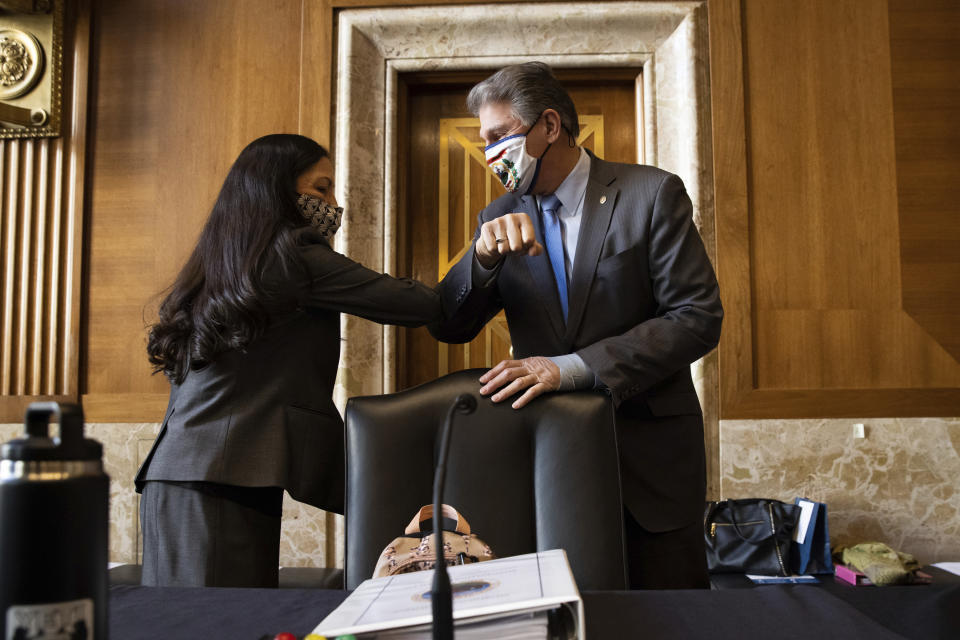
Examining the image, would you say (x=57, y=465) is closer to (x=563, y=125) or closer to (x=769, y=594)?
(x=769, y=594)

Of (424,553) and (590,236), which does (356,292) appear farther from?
(424,553)

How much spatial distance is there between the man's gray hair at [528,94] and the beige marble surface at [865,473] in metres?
1.71

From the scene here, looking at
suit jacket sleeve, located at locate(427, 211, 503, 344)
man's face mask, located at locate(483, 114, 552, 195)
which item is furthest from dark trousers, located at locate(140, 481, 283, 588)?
man's face mask, located at locate(483, 114, 552, 195)

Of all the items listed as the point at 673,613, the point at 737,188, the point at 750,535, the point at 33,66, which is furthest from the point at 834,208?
the point at 33,66

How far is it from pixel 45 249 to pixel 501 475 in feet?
9.58

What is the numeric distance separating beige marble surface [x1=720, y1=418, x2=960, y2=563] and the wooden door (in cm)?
107

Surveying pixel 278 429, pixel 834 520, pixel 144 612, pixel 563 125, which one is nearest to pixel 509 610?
pixel 144 612

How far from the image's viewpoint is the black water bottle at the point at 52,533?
16.9 inches

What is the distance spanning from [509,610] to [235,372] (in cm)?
115

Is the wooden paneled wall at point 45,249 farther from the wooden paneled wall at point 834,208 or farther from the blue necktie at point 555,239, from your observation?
the wooden paneled wall at point 834,208

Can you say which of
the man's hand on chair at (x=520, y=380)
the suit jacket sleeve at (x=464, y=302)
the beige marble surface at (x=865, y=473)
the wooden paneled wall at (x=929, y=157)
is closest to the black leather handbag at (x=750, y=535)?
the beige marble surface at (x=865, y=473)

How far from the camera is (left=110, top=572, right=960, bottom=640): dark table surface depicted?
733mm

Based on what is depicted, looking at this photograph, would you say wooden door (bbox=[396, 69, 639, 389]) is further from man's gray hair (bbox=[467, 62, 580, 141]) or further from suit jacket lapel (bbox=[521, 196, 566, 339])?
suit jacket lapel (bbox=[521, 196, 566, 339])

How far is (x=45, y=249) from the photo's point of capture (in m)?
3.34
